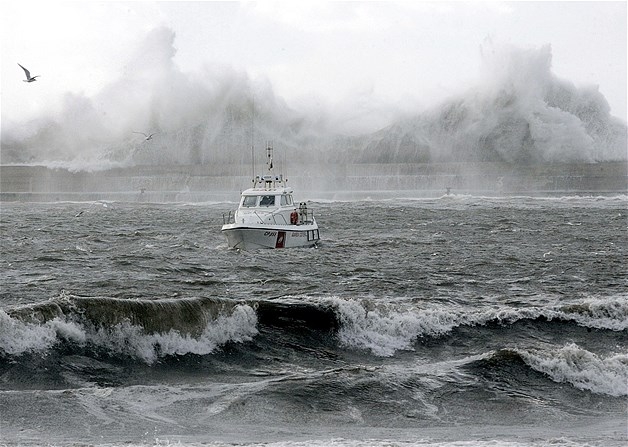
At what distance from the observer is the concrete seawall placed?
247ft

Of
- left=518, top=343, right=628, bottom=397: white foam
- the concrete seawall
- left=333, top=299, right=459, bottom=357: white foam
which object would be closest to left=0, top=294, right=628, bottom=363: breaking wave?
left=333, top=299, right=459, bottom=357: white foam

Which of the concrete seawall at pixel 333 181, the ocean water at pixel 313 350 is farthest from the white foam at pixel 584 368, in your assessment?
the concrete seawall at pixel 333 181

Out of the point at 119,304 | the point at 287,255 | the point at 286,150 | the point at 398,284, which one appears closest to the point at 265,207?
the point at 287,255

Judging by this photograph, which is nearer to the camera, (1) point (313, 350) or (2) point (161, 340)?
(2) point (161, 340)

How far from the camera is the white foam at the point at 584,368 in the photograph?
12.7 metres

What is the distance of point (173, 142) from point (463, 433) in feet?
275

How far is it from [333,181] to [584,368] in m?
67.1

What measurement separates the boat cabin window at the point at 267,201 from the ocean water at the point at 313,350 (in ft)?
9.33

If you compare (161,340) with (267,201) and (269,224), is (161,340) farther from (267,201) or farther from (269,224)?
(267,201)

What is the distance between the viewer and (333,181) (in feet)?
263

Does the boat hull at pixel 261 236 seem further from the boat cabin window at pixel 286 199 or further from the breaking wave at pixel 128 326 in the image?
the breaking wave at pixel 128 326

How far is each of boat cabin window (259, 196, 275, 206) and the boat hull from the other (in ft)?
3.77

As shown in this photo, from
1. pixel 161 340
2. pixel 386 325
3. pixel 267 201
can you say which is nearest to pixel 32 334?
pixel 161 340

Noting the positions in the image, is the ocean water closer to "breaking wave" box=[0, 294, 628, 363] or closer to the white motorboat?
"breaking wave" box=[0, 294, 628, 363]
